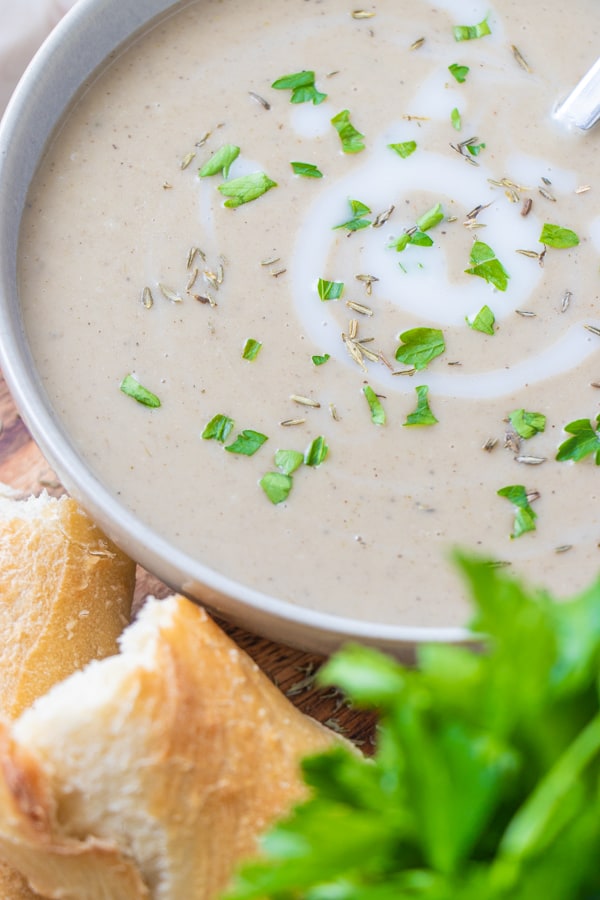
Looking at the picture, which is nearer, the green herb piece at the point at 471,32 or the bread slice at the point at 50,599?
the bread slice at the point at 50,599

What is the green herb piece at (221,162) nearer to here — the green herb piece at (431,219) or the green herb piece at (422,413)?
the green herb piece at (431,219)

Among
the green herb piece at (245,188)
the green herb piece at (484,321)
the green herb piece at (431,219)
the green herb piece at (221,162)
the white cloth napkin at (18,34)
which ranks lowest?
the green herb piece at (484,321)

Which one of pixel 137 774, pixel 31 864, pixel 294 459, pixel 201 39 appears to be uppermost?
pixel 201 39

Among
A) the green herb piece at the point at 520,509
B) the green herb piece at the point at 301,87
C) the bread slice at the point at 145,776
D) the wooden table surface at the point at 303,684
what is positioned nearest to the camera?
the bread slice at the point at 145,776

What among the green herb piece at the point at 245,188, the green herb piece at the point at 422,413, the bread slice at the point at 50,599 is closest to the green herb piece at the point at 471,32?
the green herb piece at the point at 245,188

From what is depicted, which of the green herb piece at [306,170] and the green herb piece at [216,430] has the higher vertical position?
the green herb piece at [306,170]

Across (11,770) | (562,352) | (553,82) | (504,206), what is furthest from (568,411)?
(11,770)

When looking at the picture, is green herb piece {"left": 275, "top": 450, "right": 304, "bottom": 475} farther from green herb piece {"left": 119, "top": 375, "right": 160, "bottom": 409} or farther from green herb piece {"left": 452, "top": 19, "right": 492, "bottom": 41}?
green herb piece {"left": 452, "top": 19, "right": 492, "bottom": 41}

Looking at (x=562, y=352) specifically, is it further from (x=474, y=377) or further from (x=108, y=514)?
(x=108, y=514)

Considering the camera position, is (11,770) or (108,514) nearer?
(11,770)
